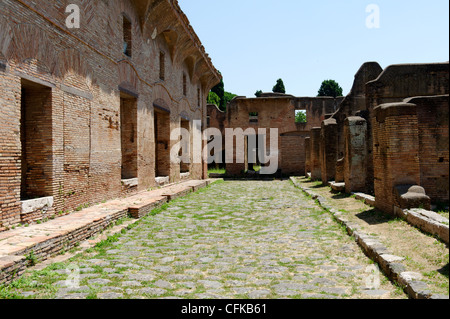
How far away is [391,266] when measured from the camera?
3900mm

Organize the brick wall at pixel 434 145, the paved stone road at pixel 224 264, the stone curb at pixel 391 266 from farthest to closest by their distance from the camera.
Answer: the brick wall at pixel 434 145
the paved stone road at pixel 224 264
the stone curb at pixel 391 266

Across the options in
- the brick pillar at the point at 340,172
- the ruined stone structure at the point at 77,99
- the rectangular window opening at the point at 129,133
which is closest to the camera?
the ruined stone structure at the point at 77,99

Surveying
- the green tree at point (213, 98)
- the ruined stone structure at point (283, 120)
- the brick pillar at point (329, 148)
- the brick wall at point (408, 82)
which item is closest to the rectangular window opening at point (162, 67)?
the brick pillar at point (329, 148)

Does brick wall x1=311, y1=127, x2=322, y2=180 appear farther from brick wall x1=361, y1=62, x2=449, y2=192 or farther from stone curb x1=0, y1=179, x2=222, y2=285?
stone curb x1=0, y1=179, x2=222, y2=285

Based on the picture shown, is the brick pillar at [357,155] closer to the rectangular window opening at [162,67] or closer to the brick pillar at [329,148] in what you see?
the brick pillar at [329,148]

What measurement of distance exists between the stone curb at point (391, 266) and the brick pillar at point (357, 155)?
4.14 metres

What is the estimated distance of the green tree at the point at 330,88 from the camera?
50.4 m

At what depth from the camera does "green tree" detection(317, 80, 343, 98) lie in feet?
166

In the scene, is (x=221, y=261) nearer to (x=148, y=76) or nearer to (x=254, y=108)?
(x=148, y=76)

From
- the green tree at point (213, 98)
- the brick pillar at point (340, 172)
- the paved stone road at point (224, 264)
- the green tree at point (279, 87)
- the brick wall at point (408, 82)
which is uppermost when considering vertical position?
the green tree at point (279, 87)

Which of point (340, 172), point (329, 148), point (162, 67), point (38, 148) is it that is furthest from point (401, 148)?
point (162, 67)

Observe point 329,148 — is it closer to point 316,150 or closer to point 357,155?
point 316,150

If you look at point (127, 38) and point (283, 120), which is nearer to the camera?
point (127, 38)

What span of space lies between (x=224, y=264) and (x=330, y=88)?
49395mm
